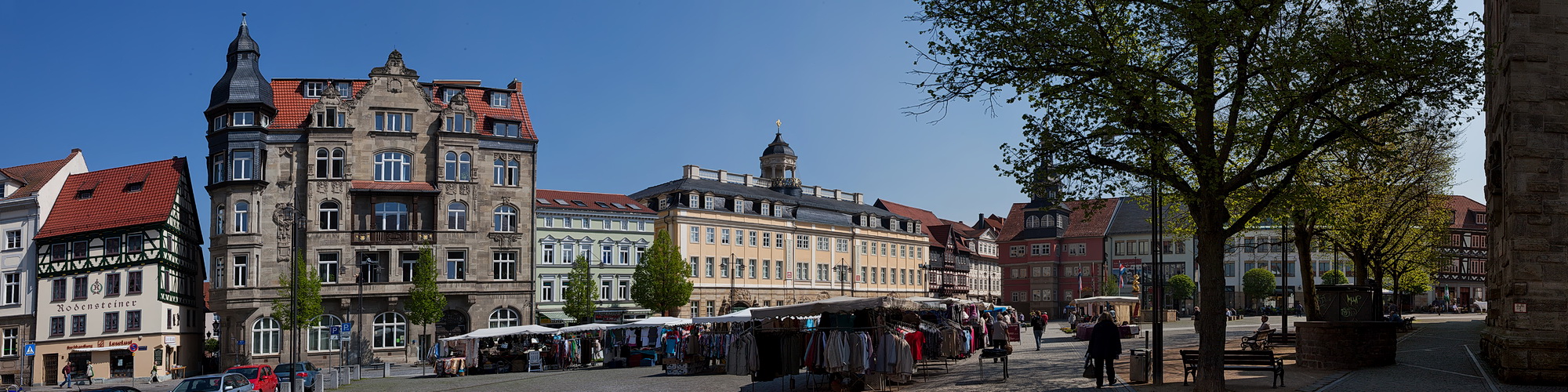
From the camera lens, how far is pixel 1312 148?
19797mm

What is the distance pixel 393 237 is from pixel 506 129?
7.86m

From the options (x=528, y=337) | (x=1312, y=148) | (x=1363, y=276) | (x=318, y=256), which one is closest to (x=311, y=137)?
(x=318, y=256)

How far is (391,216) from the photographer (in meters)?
59.2

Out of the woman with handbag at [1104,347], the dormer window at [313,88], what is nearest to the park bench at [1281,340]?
the woman with handbag at [1104,347]

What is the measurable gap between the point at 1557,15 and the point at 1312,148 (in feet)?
20.1

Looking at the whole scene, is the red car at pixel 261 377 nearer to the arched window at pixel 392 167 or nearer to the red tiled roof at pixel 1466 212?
the arched window at pixel 392 167

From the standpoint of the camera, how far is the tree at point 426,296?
5647 cm

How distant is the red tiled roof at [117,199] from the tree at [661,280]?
24570mm

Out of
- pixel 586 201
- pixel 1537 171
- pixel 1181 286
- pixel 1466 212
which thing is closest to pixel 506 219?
pixel 586 201

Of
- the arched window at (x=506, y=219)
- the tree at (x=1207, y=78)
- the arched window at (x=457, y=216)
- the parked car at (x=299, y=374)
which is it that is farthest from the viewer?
the arched window at (x=506, y=219)

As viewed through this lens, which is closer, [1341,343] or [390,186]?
[1341,343]

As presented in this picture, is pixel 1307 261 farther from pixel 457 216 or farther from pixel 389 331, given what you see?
pixel 389 331

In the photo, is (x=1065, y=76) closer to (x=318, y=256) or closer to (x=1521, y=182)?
(x=1521, y=182)

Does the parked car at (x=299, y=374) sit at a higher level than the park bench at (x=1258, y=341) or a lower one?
lower
